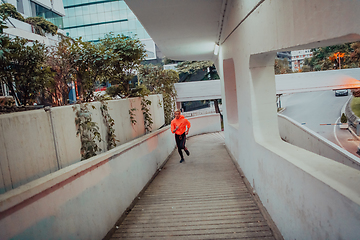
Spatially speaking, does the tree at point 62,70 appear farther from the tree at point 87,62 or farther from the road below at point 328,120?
the road below at point 328,120

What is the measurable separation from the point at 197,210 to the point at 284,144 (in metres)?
1.89

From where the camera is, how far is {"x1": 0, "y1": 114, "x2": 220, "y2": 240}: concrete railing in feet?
7.75

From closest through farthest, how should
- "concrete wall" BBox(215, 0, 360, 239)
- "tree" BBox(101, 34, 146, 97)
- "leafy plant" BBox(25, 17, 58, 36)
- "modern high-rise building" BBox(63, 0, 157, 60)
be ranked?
"concrete wall" BBox(215, 0, 360, 239), "tree" BBox(101, 34, 146, 97), "leafy plant" BBox(25, 17, 58, 36), "modern high-rise building" BBox(63, 0, 157, 60)

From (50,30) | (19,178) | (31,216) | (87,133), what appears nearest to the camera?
(31,216)

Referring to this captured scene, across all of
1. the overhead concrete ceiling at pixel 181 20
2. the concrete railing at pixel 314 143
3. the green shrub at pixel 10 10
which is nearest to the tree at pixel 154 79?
the overhead concrete ceiling at pixel 181 20

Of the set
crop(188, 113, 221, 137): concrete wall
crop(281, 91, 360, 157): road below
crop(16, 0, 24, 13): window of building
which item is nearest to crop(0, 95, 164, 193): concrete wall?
crop(188, 113, 221, 137): concrete wall

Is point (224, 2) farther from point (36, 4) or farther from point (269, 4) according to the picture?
point (36, 4)

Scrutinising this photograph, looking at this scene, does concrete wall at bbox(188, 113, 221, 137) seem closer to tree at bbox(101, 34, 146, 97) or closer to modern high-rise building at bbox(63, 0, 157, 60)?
tree at bbox(101, 34, 146, 97)

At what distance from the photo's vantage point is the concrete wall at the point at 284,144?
207cm

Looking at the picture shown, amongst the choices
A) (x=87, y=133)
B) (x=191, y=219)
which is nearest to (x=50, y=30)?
(x=87, y=133)

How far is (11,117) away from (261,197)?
3.96 meters

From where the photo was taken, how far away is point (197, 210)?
4.73 m

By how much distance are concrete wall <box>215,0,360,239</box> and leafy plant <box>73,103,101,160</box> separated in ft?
8.87

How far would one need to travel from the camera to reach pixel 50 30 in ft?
59.4
